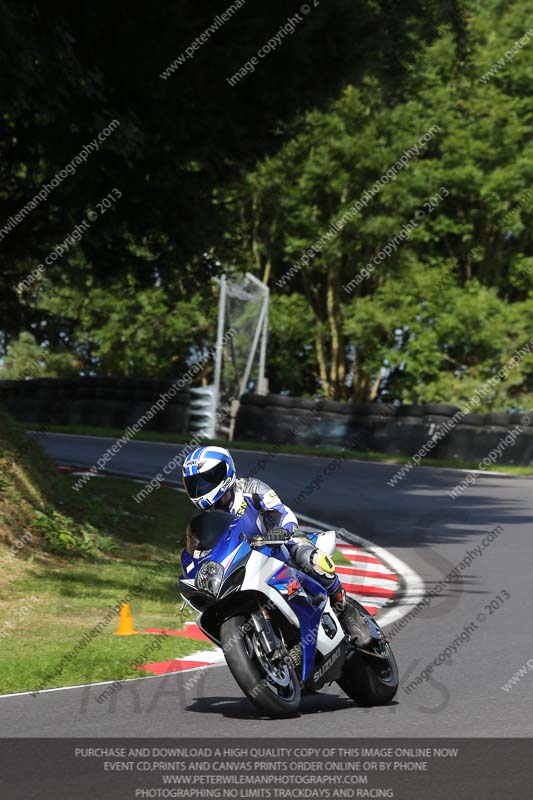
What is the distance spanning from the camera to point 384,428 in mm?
28953

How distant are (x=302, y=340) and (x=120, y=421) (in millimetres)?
11115

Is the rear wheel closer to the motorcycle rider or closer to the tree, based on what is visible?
the motorcycle rider

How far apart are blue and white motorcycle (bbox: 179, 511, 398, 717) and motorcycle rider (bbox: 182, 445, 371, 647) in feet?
0.19

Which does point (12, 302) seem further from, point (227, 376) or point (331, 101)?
point (227, 376)

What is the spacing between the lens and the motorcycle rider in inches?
267

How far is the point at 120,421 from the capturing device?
33344mm

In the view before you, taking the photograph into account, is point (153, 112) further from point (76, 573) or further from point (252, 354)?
point (252, 354)

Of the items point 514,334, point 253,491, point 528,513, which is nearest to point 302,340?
point 514,334

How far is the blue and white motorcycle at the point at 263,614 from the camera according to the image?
6.63m

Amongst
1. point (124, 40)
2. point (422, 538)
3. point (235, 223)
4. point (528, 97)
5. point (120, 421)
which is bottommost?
point (120, 421)

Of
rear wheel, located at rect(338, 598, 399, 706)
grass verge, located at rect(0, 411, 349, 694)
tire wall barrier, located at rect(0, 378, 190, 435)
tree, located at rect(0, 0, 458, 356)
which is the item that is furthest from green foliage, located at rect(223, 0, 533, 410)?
rear wheel, located at rect(338, 598, 399, 706)

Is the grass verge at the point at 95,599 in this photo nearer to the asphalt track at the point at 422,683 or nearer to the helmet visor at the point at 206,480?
the asphalt track at the point at 422,683

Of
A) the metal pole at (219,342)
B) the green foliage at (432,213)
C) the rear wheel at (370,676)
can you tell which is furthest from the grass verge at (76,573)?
the green foliage at (432,213)

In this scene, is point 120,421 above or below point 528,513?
below
